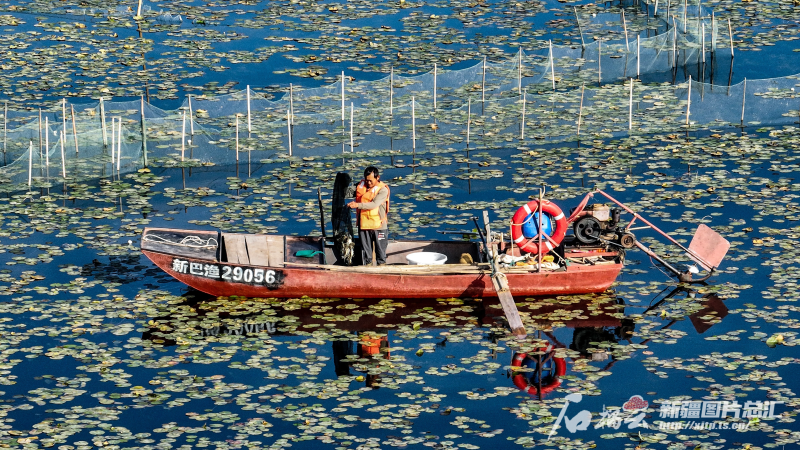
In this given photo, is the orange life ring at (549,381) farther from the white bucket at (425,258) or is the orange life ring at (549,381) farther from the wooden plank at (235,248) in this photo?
the wooden plank at (235,248)

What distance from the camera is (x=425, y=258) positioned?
17766 millimetres

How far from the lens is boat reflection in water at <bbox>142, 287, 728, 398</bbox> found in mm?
15445

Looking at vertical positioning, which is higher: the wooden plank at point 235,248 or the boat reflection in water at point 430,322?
the wooden plank at point 235,248

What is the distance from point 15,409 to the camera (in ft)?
45.6

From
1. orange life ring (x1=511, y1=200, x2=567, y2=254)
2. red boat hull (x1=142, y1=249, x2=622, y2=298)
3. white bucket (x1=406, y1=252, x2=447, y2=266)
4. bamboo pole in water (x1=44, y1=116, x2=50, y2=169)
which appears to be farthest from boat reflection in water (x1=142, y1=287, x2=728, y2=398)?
bamboo pole in water (x1=44, y1=116, x2=50, y2=169)

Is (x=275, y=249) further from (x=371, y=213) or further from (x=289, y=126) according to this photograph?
(x=289, y=126)

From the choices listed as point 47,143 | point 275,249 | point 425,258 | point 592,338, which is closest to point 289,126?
point 47,143

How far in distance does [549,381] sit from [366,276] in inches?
137

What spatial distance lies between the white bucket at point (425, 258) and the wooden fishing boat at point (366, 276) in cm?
33

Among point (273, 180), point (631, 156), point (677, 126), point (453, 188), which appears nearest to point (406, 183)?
point (453, 188)

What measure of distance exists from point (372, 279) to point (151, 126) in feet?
27.7

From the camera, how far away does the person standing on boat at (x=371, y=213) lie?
1708 cm

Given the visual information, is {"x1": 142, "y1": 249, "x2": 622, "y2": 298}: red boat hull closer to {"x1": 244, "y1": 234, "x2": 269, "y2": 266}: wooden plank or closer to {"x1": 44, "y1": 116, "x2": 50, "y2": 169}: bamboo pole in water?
{"x1": 244, "y1": 234, "x2": 269, "y2": 266}: wooden plank

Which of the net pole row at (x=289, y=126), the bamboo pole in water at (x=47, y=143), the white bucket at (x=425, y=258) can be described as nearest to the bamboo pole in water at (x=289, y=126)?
the net pole row at (x=289, y=126)
